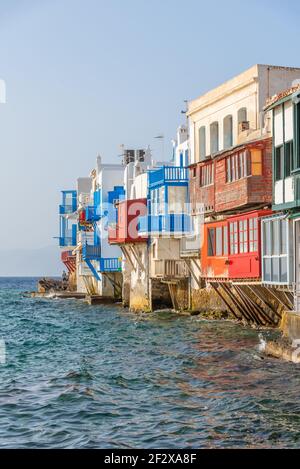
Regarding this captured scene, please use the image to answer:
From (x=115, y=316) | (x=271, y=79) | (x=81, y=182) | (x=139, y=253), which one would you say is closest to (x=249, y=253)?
(x=271, y=79)

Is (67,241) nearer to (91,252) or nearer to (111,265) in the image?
(91,252)

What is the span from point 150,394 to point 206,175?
23717 mm

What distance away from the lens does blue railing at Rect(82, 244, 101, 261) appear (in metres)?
69.4

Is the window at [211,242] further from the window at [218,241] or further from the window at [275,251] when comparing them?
the window at [275,251]

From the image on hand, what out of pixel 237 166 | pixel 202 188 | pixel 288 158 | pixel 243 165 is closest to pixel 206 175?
pixel 202 188

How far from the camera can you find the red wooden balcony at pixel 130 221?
53.9 meters

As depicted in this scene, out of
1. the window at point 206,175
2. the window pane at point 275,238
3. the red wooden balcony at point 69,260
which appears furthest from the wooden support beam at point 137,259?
the red wooden balcony at point 69,260

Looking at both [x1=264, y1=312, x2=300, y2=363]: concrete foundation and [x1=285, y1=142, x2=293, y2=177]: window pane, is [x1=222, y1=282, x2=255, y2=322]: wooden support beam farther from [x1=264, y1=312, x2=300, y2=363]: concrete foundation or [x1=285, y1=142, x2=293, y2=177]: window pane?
[x1=264, y1=312, x2=300, y2=363]: concrete foundation

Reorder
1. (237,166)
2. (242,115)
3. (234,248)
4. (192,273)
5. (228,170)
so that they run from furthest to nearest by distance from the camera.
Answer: (192,273)
(242,115)
(228,170)
(237,166)
(234,248)

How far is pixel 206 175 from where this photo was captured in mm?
41938

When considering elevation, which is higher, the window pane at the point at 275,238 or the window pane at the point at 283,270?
the window pane at the point at 275,238

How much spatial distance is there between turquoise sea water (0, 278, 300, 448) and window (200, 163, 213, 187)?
396 inches

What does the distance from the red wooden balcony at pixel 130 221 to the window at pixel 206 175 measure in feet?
35.7

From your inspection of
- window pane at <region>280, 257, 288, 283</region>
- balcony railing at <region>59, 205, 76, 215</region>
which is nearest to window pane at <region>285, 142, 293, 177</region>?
window pane at <region>280, 257, 288, 283</region>
